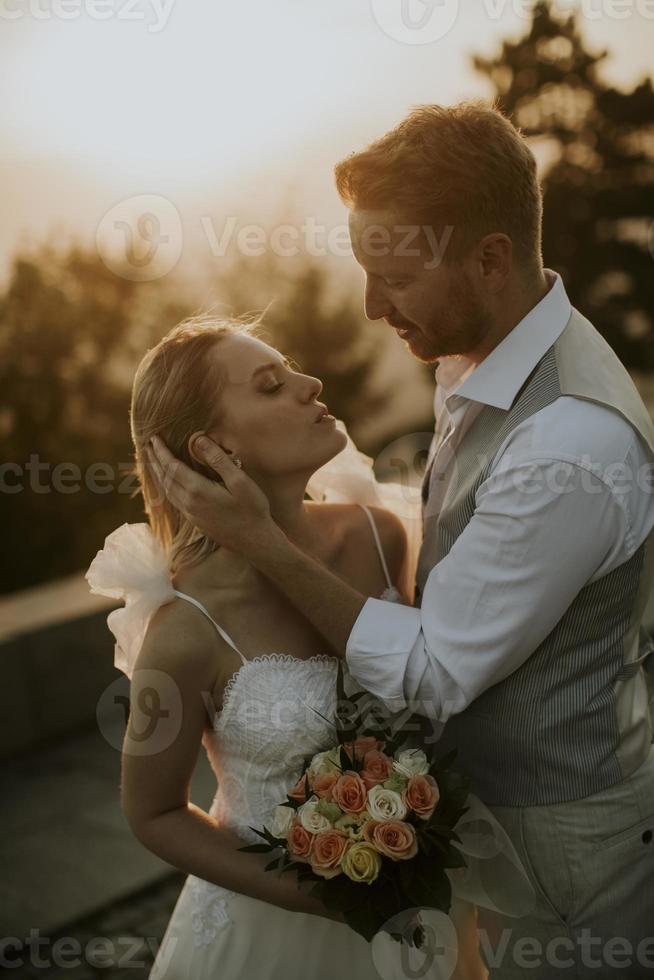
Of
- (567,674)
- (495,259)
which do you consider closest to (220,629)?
(567,674)

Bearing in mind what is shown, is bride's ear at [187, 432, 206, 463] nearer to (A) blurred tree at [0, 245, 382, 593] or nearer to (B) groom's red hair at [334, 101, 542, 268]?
(B) groom's red hair at [334, 101, 542, 268]

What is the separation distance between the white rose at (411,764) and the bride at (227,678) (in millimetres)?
260

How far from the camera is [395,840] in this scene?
6.26 ft

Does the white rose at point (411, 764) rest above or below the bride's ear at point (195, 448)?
below

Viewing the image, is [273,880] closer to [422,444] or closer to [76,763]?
[422,444]

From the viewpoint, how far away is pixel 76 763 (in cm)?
484

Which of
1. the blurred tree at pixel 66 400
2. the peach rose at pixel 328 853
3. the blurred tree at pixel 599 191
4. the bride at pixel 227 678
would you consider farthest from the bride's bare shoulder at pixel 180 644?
the blurred tree at pixel 599 191

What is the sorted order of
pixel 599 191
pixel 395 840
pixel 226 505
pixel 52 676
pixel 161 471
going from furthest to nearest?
pixel 599 191
pixel 52 676
pixel 161 471
pixel 226 505
pixel 395 840

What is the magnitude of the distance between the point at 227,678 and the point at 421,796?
1.69 feet

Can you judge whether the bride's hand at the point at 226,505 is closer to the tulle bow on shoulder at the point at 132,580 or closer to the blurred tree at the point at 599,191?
the tulle bow on shoulder at the point at 132,580

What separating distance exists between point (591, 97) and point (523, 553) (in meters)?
10.3

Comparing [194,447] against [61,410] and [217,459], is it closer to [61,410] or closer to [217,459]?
[217,459]

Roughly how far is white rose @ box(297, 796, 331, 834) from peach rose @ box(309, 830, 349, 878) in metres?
0.01

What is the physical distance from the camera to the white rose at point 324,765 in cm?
206
